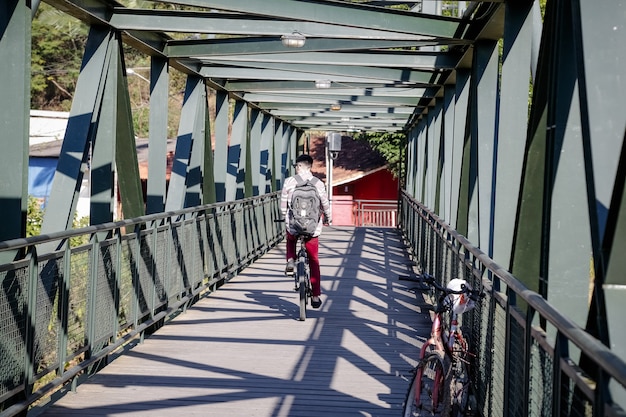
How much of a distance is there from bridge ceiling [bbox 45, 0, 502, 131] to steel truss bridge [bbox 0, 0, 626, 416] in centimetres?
2

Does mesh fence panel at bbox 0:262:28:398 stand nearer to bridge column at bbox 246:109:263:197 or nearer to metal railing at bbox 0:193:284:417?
metal railing at bbox 0:193:284:417

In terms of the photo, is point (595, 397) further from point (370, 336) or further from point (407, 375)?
point (370, 336)

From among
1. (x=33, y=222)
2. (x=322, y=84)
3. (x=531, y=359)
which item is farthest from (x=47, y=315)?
(x=33, y=222)

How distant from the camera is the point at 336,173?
159 ft

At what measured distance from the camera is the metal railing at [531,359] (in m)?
2.60

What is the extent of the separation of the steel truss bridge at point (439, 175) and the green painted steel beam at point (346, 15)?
2 cm

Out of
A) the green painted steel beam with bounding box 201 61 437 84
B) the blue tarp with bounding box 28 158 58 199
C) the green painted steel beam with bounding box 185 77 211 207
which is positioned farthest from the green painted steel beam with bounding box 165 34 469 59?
the blue tarp with bounding box 28 158 58 199

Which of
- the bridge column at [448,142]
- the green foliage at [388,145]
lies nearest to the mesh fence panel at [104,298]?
the bridge column at [448,142]

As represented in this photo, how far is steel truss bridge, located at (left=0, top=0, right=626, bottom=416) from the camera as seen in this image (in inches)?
151

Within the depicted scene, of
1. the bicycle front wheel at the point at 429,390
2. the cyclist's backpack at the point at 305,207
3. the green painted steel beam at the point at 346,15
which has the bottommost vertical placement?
the bicycle front wheel at the point at 429,390

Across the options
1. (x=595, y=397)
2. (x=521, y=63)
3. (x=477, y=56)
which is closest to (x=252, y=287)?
(x=477, y=56)

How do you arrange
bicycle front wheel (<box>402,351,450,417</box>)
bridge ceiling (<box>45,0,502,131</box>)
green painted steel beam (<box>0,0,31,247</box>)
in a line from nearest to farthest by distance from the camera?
bicycle front wheel (<box>402,351,450,417</box>) → green painted steel beam (<box>0,0,31,247</box>) → bridge ceiling (<box>45,0,502,131</box>)

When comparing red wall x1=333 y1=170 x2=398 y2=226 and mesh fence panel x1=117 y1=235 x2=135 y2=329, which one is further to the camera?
red wall x1=333 y1=170 x2=398 y2=226

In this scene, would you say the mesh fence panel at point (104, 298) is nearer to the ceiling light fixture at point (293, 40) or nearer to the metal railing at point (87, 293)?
the metal railing at point (87, 293)
